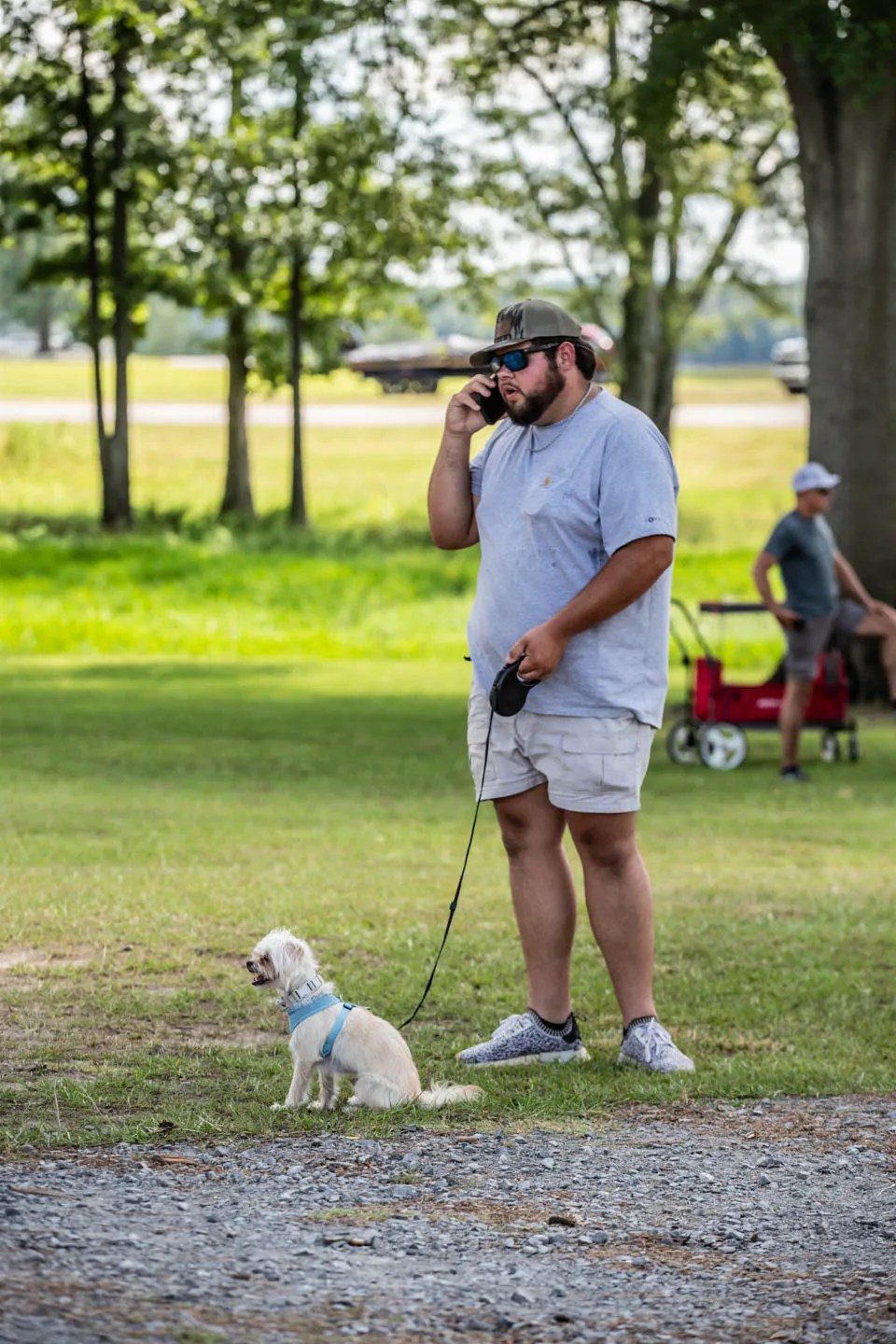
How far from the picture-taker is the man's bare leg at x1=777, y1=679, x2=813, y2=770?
15.0 metres

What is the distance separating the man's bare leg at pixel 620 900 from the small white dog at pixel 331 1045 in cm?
82

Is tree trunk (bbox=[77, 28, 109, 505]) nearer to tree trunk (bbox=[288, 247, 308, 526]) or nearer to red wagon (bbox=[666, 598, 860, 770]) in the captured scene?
tree trunk (bbox=[288, 247, 308, 526])

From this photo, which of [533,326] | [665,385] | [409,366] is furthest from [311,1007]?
[409,366]

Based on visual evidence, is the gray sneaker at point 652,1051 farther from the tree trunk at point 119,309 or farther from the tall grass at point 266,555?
the tree trunk at point 119,309

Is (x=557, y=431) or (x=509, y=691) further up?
(x=557, y=431)

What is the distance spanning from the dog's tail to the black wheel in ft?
36.4

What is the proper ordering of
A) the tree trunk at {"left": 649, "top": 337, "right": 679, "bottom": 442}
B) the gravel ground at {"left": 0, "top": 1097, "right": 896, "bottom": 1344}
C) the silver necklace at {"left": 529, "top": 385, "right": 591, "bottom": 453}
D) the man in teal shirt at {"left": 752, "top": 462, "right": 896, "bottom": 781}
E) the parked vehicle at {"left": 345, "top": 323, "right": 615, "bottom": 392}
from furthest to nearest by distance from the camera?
1. the parked vehicle at {"left": 345, "top": 323, "right": 615, "bottom": 392}
2. the tree trunk at {"left": 649, "top": 337, "right": 679, "bottom": 442}
3. the man in teal shirt at {"left": 752, "top": 462, "right": 896, "bottom": 781}
4. the silver necklace at {"left": 529, "top": 385, "right": 591, "bottom": 453}
5. the gravel ground at {"left": 0, "top": 1097, "right": 896, "bottom": 1344}

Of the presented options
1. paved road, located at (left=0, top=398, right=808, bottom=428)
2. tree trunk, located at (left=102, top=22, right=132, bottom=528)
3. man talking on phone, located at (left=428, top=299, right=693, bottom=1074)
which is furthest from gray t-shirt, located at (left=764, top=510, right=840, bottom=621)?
paved road, located at (left=0, top=398, right=808, bottom=428)

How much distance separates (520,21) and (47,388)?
45023 millimetres

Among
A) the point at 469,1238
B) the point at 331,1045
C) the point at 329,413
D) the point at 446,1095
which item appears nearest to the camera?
the point at 469,1238

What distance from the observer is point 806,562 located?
1490 cm

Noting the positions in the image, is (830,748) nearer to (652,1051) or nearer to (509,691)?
(652,1051)

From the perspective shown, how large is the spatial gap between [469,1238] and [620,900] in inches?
77.6

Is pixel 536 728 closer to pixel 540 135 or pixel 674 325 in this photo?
pixel 540 135
